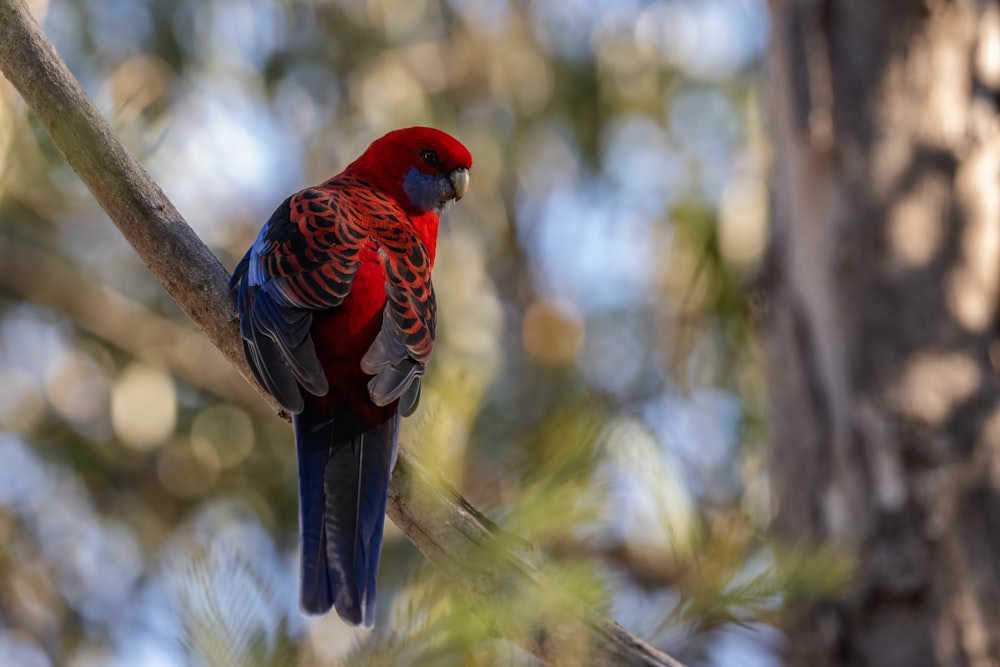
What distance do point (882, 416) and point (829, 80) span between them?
3.76ft

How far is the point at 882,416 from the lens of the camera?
3.50 metres

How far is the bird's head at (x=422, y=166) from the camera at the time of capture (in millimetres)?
3469

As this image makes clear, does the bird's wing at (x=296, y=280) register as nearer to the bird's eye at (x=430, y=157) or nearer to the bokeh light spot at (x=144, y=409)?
the bird's eye at (x=430, y=157)

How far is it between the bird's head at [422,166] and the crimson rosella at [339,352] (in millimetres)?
422

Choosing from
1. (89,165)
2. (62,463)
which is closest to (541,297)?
(62,463)

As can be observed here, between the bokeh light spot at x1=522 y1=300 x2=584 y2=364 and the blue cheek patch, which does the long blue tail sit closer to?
the blue cheek patch

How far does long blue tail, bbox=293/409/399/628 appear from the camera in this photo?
223 centimetres

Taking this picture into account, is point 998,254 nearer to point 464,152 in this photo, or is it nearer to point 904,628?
point 904,628

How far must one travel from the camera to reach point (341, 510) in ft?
7.93

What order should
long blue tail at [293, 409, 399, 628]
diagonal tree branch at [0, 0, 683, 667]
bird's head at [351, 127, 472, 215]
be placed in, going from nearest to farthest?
diagonal tree branch at [0, 0, 683, 667] → long blue tail at [293, 409, 399, 628] → bird's head at [351, 127, 472, 215]

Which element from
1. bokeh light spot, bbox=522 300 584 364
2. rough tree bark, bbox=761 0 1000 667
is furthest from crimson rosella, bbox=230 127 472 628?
bokeh light spot, bbox=522 300 584 364

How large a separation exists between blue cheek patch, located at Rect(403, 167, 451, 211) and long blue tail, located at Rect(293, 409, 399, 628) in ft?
3.42

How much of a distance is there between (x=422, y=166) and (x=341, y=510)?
4.54 feet

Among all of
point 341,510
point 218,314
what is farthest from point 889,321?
point 218,314
